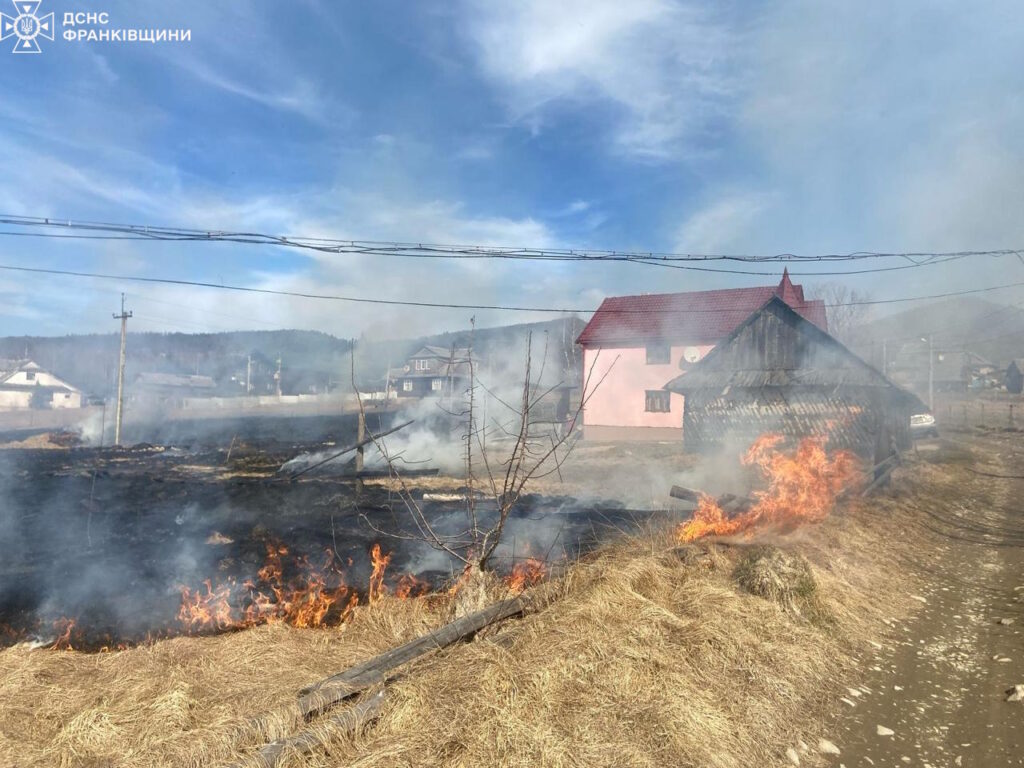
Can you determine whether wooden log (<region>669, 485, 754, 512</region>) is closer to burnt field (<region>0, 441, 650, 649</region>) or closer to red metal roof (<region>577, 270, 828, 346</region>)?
burnt field (<region>0, 441, 650, 649</region>)

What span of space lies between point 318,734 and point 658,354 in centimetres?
2759

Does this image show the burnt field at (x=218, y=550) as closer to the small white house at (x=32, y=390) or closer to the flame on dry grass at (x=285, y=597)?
the flame on dry grass at (x=285, y=597)

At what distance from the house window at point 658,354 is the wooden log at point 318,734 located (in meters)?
26.8

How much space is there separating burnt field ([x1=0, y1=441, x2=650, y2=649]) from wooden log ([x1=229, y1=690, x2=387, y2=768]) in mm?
3399

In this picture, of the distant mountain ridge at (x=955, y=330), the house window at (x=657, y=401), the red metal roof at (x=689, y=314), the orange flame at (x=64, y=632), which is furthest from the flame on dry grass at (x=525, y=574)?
the distant mountain ridge at (x=955, y=330)

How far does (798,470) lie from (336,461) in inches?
691

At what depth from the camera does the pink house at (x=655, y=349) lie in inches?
1132

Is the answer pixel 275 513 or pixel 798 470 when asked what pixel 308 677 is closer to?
pixel 275 513

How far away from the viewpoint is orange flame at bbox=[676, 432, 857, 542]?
952cm

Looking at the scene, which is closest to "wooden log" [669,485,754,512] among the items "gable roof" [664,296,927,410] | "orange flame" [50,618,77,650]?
"gable roof" [664,296,927,410]

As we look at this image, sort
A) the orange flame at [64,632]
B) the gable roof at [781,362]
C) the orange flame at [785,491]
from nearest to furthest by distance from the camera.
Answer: the orange flame at [64,632], the orange flame at [785,491], the gable roof at [781,362]

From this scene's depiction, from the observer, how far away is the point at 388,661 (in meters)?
4.54

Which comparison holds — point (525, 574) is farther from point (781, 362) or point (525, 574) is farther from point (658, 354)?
point (658, 354)

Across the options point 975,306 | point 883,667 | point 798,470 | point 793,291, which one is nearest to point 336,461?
point 798,470
